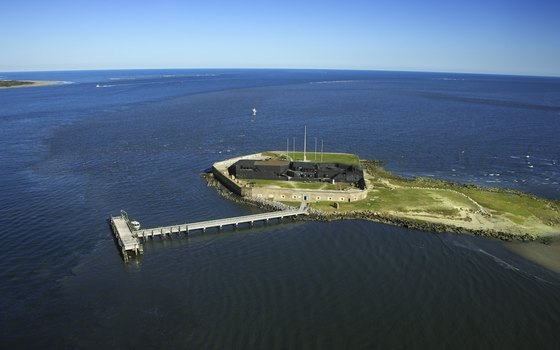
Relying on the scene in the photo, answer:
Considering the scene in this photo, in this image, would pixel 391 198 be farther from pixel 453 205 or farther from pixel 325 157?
pixel 325 157

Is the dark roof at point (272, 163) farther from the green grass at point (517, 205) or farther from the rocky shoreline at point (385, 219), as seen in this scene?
the green grass at point (517, 205)

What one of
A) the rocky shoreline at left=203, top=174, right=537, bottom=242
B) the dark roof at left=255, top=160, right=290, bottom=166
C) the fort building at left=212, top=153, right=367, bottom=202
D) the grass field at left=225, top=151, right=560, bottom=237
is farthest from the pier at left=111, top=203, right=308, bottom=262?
the dark roof at left=255, top=160, right=290, bottom=166

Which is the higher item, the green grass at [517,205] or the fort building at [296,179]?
the fort building at [296,179]

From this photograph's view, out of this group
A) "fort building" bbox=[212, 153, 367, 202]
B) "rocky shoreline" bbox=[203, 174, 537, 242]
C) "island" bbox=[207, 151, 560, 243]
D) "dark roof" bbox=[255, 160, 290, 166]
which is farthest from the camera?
"dark roof" bbox=[255, 160, 290, 166]

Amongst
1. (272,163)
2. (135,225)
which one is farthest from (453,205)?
(135,225)

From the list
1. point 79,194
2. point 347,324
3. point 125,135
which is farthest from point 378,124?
point 347,324

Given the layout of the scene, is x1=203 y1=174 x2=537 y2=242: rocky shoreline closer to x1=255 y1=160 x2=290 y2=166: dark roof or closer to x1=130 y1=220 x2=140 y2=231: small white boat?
x1=255 y1=160 x2=290 y2=166: dark roof

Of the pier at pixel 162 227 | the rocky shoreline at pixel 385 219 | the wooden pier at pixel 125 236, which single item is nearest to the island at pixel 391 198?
the rocky shoreline at pixel 385 219

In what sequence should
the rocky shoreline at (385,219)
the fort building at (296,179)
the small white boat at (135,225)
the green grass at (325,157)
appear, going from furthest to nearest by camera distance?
the green grass at (325,157), the fort building at (296,179), the rocky shoreline at (385,219), the small white boat at (135,225)
